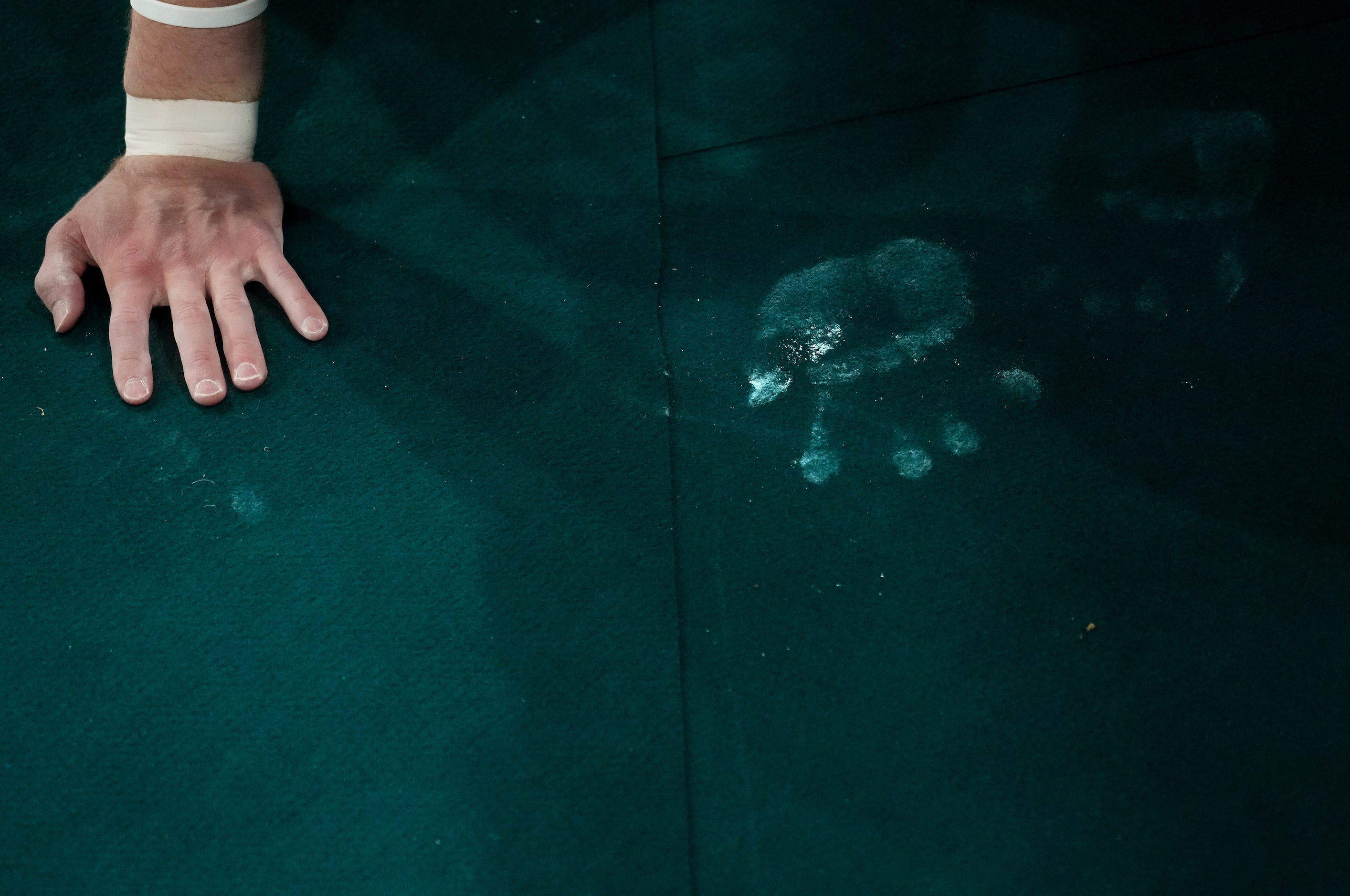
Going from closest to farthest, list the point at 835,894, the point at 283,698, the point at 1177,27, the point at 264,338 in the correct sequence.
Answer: the point at 835,894
the point at 283,698
the point at 264,338
the point at 1177,27

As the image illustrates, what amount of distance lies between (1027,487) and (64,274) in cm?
119

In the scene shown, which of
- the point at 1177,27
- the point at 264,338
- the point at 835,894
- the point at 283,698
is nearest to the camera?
the point at 835,894

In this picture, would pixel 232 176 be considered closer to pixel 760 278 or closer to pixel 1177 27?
pixel 760 278

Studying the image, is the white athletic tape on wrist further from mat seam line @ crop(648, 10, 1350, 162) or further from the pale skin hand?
mat seam line @ crop(648, 10, 1350, 162)

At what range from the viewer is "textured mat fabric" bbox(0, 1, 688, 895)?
1.00m

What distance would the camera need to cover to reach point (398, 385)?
1.27 metres

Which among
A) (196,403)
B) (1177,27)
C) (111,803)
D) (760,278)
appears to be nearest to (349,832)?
(111,803)

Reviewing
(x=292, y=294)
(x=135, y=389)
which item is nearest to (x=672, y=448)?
(x=292, y=294)

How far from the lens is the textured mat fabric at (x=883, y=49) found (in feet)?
4.96

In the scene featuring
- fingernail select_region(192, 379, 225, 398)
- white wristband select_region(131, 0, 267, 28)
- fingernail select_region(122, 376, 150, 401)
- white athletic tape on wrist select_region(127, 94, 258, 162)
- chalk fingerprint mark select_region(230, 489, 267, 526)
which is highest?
white wristband select_region(131, 0, 267, 28)

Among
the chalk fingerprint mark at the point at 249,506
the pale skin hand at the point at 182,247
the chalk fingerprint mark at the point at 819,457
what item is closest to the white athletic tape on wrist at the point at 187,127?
the pale skin hand at the point at 182,247

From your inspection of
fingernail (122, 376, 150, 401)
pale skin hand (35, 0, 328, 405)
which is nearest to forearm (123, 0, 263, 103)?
pale skin hand (35, 0, 328, 405)

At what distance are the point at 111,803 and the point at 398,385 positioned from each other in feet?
1.77

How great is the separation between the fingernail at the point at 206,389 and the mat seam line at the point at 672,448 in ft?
1.75
